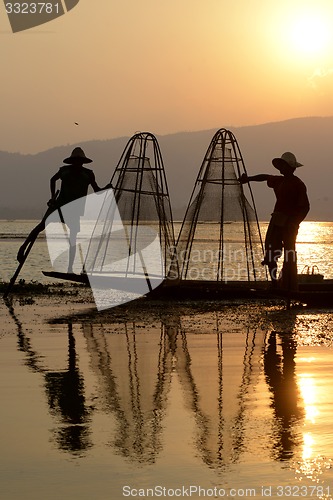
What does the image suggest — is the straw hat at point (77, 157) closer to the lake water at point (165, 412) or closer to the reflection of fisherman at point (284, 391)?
the lake water at point (165, 412)

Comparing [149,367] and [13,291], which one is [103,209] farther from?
[149,367]

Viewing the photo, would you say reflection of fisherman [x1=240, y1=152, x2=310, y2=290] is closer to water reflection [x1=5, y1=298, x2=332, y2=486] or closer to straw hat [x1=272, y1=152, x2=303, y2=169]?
straw hat [x1=272, y1=152, x2=303, y2=169]

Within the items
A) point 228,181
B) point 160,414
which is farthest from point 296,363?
point 228,181

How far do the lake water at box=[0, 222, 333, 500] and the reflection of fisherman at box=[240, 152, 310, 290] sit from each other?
1.71 m

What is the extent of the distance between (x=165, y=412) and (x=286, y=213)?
24.5 ft

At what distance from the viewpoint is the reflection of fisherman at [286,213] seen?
13812 mm

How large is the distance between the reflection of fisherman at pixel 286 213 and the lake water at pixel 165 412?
1713mm

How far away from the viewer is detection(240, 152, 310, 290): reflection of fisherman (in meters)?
13.8

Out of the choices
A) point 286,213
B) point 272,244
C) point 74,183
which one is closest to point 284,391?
point 286,213

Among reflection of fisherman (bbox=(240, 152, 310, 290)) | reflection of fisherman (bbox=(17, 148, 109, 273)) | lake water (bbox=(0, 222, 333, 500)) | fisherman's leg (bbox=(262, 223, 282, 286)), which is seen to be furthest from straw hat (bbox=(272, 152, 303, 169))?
reflection of fisherman (bbox=(17, 148, 109, 273))

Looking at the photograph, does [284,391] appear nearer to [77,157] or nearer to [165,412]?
[165,412]

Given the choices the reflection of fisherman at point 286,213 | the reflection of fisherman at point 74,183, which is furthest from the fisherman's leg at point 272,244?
the reflection of fisherman at point 74,183

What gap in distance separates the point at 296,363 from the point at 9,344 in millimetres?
3299

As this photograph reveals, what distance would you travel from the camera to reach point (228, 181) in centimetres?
1809
